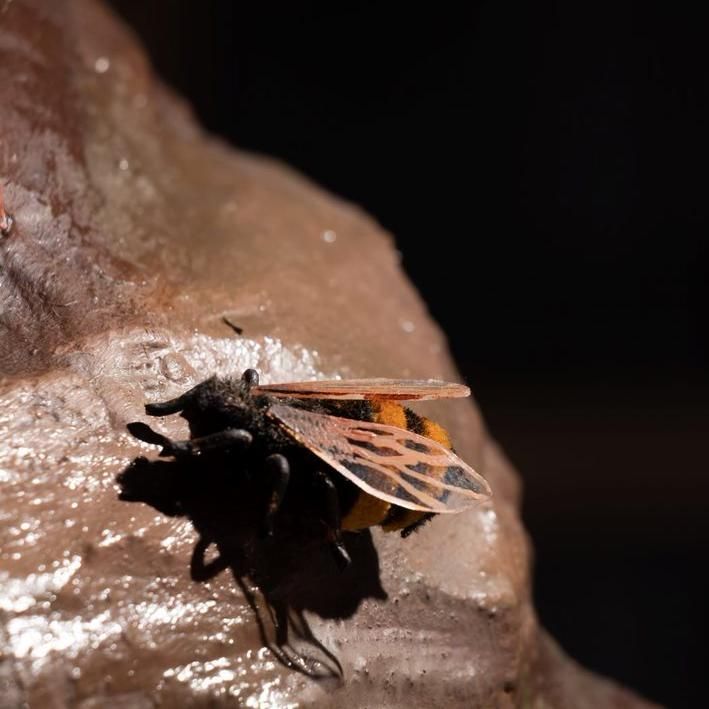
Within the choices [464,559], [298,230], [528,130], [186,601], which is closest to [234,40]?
[528,130]

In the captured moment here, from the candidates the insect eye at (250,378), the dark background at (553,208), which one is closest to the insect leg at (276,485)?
the insect eye at (250,378)

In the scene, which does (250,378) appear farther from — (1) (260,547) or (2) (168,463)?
(1) (260,547)

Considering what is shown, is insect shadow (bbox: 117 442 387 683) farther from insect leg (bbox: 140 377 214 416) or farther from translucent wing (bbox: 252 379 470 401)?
translucent wing (bbox: 252 379 470 401)

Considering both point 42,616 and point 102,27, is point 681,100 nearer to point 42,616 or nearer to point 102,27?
point 102,27

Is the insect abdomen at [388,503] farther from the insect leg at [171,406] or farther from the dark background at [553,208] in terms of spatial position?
the dark background at [553,208]

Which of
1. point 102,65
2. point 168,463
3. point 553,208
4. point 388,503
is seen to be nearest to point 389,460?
point 388,503
